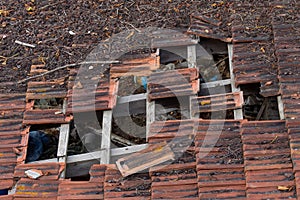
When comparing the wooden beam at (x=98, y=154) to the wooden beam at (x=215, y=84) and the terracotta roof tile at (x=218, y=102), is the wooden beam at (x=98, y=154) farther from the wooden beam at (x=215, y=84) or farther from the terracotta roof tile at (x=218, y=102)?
the wooden beam at (x=215, y=84)

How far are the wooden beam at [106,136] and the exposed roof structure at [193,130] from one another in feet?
0.04

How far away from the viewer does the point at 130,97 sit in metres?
6.61

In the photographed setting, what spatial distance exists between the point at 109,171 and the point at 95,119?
1004 millimetres

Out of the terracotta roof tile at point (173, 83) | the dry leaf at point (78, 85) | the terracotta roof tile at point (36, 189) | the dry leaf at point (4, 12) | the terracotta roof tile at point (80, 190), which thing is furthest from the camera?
the dry leaf at point (4, 12)

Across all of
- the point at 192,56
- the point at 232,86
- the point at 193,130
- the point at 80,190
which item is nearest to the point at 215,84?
the point at 232,86

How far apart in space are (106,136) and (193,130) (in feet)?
3.26

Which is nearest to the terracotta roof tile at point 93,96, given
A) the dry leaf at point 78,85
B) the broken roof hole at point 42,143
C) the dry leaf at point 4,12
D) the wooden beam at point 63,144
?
the dry leaf at point 78,85

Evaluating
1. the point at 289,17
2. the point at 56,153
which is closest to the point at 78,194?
the point at 56,153

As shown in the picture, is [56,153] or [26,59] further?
[26,59]

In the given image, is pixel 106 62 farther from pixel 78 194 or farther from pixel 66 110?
pixel 78 194

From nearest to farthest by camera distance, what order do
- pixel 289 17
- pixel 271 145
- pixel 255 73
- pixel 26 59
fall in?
pixel 271 145
pixel 255 73
pixel 289 17
pixel 26 59

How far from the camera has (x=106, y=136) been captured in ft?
20.6

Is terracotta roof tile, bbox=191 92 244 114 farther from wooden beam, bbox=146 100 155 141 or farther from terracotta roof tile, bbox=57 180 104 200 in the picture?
terracotta roof tile, bbox=57 180 104 200

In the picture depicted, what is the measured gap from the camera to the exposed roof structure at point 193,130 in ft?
18.1
